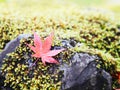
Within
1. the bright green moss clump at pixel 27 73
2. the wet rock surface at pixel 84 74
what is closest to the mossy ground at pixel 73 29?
the bright green moss clump at pixel 27 73

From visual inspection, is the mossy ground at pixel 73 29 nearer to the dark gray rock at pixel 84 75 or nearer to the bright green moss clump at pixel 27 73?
the bright green moss clump at pixel 27 73

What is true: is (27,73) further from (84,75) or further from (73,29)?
(73,29)

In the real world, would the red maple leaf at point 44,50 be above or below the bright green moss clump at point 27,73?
above

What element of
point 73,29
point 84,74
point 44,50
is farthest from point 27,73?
point 73,29

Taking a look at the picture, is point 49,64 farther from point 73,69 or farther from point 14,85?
point 14,85

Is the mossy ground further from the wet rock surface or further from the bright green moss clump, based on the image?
the wet rock surface

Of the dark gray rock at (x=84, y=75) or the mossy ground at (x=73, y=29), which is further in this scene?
the mossy ground at (x=73, y=29)
